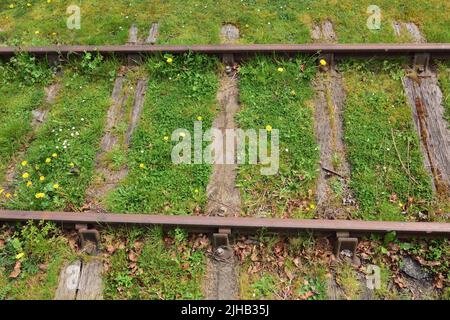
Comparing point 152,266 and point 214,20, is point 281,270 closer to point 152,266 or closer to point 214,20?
point 152,266

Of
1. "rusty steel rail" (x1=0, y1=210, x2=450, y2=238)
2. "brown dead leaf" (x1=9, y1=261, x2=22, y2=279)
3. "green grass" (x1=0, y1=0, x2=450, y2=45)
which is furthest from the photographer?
"green grass" (x1=0, y1=0, x2=450, y2=45)

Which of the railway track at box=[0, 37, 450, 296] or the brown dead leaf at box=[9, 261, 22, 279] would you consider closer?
the railway track at box=[0, 37, 450, 296]

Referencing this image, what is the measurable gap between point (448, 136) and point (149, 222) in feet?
12.7

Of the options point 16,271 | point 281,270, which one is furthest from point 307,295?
point 16,271

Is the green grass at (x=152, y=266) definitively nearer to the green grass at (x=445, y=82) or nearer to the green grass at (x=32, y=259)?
the green grass at (x=32, y=259)

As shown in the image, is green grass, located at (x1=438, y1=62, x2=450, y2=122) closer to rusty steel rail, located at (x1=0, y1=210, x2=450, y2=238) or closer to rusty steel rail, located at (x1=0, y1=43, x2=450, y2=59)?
rusty steel rail, located at (x1=0, y1=43, x2=450, y2=59)

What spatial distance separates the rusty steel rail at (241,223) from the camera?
4.45 meters

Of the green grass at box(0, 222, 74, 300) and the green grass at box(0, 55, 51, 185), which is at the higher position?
the green grass at box(0, 55, 51, 185)

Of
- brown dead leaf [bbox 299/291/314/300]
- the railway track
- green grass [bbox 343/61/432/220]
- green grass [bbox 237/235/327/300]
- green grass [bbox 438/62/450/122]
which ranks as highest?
green grass [bbox 438/62/450/122]

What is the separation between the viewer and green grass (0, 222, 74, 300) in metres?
4.48

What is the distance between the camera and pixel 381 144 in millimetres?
5426

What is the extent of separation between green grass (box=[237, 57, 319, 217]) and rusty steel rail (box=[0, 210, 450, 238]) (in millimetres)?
361

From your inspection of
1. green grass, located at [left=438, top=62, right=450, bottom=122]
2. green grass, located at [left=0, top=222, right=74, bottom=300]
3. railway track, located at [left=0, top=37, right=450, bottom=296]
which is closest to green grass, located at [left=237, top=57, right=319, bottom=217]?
railway track, located at [left=0, top=37, right=450, bottom=296]

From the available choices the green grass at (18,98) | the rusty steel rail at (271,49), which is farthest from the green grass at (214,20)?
the green grass at (18,98)
